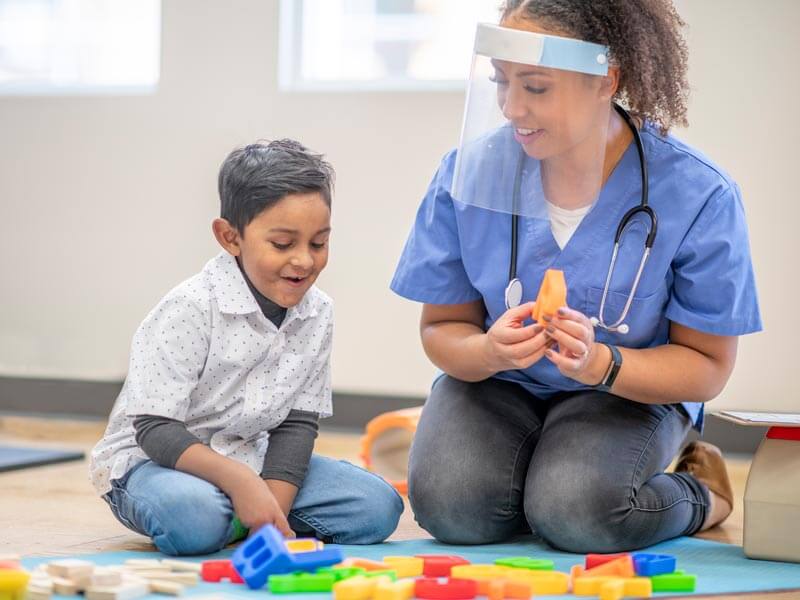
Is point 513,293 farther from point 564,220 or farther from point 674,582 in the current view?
point 674,582

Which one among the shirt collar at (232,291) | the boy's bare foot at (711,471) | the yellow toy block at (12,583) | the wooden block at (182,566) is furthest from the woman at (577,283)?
the yellow toy block at (12,583)

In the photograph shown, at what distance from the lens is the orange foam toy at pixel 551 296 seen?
146 centimetres

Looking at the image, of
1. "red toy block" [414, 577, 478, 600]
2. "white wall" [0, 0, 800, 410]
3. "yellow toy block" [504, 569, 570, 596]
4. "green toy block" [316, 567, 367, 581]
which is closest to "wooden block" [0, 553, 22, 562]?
"green toy block" [316, 567, 367, 581]

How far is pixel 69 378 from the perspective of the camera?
11.3ft

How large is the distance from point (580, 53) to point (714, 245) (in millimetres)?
339

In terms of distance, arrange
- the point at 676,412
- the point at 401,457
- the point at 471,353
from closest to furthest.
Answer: the point at 471,353, the point at 676,412, the point at 401,457

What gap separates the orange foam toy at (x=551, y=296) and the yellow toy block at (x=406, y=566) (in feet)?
1.13

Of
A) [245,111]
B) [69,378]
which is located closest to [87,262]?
[69,378]

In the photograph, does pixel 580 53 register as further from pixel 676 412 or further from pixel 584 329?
pixel 676 412

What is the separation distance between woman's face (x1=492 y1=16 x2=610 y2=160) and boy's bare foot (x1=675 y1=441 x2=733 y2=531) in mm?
668

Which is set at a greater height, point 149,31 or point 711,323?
point 149,31

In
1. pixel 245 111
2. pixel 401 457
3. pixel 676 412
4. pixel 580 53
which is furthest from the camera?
pixel 245 111

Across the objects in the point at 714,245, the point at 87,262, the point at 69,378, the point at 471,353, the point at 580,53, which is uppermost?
the point at 580,53

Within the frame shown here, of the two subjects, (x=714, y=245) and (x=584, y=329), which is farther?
(x=714, y=245)
